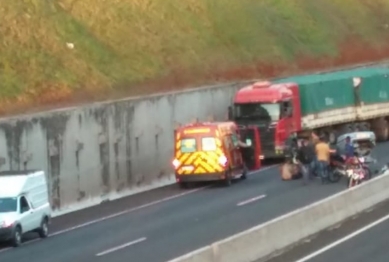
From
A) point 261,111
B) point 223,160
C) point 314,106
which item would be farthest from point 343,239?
point 314,106

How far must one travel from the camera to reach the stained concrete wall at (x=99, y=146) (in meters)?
36.5

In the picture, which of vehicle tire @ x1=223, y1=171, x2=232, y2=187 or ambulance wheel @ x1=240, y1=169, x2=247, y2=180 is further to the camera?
ambulance wheel @ x1=240, y1=169, x2=247, y2=180

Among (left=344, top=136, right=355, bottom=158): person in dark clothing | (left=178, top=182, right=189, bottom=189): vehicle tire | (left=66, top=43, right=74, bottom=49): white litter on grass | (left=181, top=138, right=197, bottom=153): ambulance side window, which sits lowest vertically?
(left=178, top=182, right=189, bottom=189): vehicle tire

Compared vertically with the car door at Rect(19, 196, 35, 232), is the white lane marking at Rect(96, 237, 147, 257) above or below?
below

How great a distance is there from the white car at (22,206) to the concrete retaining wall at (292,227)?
7.88 meters

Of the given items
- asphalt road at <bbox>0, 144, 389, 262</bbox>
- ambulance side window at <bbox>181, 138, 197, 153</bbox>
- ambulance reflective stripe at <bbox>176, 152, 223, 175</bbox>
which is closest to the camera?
asphalt road at <bbox>0, 144, 389, 262</bbox>

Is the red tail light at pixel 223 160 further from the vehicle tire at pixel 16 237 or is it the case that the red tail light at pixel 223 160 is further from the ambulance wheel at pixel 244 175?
the vehicle tire at pixel 16 237

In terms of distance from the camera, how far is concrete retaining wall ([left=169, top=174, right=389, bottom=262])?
65.7 feet

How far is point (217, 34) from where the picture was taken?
6806 cm

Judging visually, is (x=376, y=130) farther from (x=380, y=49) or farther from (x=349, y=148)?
(x=380, y=49)

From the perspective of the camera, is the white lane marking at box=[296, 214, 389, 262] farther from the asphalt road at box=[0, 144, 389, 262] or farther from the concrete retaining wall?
the asphalt road at box=[0, 144, 389, 262]

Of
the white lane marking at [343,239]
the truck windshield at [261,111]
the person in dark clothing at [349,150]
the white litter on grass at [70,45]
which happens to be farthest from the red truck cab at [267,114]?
the white lane marking at [343,239]

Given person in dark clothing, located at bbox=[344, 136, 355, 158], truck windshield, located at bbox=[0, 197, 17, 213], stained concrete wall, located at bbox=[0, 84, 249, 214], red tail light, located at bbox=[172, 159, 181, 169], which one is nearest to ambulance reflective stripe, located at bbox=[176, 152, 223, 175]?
red tail light, located at bbox=[172, 159, 181, 169]

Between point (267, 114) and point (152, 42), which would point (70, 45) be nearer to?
point (152, 42)
